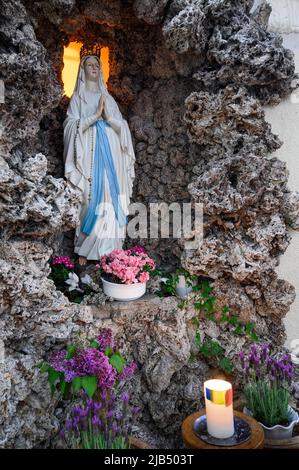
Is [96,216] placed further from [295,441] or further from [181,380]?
[295,441]

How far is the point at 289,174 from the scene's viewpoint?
10.1ft

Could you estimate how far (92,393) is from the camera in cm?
182

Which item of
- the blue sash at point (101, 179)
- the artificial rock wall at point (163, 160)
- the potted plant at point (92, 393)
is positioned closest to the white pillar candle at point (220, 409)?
the potted plant at point (92, 393)

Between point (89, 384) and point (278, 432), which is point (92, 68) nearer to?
point (89, 384)

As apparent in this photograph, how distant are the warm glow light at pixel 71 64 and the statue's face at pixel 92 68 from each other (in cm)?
40

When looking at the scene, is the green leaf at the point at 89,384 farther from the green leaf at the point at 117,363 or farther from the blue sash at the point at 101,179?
the blue sash at the point at 101,179

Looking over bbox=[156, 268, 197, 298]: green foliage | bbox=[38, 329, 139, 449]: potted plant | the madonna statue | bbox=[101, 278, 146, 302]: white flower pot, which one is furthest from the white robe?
bbox=[38, 329, 139, 449]: potted plant

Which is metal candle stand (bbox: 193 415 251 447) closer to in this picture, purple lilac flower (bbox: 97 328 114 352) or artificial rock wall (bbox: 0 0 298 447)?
purple lilac flower (bbox: 97 328 114 352)

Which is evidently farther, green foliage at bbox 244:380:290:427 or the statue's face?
the statue's face

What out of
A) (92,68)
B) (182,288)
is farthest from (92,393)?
(92,68)

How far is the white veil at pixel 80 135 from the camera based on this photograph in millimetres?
2801

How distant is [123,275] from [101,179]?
2.35 ft

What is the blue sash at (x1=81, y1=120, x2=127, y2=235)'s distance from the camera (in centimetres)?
284

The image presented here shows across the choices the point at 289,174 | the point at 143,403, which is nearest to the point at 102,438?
the point at 143,403
